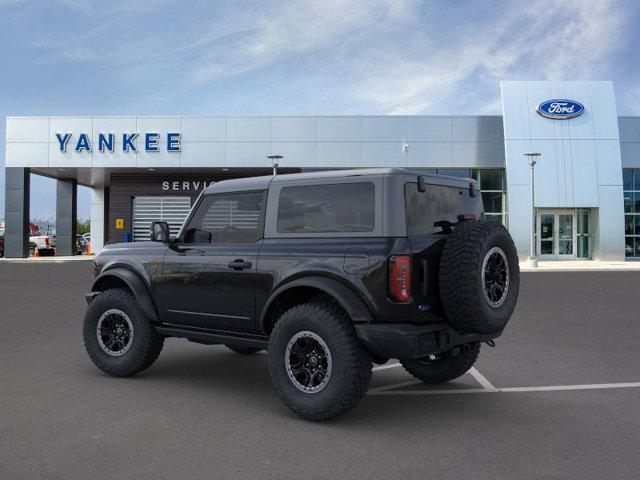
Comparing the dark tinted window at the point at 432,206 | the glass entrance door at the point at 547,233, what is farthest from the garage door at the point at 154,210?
the dark tinted window at the point at 432,206

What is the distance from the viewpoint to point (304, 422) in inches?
187

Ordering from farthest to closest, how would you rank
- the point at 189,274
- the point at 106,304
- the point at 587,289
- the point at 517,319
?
1. the point at 587,289
2. the point at 517,319
3. the point at 106,304
4. the point at 189,274

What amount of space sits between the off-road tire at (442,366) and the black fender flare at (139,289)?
2.46m

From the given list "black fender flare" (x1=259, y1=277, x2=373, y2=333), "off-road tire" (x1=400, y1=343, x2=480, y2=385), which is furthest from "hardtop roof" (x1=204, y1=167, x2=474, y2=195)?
"off-road tire" (x1=400, y1=343, x2=480, y2=385)

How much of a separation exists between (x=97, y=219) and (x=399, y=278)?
38.9 meters

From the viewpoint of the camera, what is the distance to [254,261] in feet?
17.3

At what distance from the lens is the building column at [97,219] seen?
39.6 meters

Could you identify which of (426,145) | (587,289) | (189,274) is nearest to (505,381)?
(189,274)

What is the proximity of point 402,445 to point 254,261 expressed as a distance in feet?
6.37

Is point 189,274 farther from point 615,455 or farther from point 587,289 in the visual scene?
point 587,289

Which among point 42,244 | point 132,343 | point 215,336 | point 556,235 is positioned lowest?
point 132,343

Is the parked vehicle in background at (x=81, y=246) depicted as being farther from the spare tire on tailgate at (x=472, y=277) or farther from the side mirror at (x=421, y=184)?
the spare tire on tailgate at (x=472, y=277)

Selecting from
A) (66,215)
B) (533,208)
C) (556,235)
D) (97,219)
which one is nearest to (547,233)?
(556,235)

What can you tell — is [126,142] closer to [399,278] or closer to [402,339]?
[399,278]
